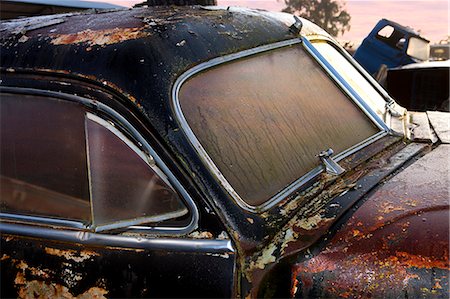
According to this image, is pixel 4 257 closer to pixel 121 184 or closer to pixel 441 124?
pixel 121 184

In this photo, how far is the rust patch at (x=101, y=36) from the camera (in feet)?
6.36

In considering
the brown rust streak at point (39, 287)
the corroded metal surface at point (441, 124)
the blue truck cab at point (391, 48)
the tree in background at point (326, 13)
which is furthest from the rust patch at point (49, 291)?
the tree in background at point (326, 13)

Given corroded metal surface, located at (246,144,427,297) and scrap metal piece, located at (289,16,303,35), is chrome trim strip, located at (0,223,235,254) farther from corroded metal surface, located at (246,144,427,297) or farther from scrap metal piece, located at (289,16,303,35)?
scrap metal piece, located at (289,16,303,35)

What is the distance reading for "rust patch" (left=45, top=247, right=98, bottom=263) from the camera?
1.73 metres

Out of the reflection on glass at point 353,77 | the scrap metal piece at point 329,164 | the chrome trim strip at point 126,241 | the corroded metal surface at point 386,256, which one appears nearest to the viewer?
the corroded metal surface at point 386,256

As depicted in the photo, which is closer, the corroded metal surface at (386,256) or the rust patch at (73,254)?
the corroded metal surface at (386,256)

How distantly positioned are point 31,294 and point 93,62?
2.71 feet

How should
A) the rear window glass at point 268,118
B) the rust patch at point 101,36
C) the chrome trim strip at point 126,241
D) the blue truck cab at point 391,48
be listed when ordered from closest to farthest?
the chrome trim strip at point 126,241, the rear window glass at point 268,118, the rust patch at point 101,36, the blue truck cab at point 391,48

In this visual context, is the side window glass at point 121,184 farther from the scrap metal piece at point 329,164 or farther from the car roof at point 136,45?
the scrap metal piece at point 329,164

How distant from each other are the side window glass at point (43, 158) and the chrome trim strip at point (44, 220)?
0.02 meters

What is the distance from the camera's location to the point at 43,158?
1.91m

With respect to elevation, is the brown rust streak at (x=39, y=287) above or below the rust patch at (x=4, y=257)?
below

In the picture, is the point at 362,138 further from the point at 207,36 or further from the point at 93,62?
the point at 93,62

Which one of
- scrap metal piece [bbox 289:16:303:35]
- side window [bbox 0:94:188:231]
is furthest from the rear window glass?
side window [bbox 0:94:188:231]
